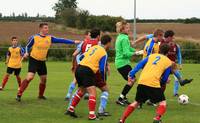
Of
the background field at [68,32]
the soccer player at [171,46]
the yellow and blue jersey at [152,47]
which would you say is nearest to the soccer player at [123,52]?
the yellow and blue jersey at [152,47]

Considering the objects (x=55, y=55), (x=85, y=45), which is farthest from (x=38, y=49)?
(x=55, y=55)

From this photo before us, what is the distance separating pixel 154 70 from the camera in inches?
416

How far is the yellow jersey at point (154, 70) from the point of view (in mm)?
10531

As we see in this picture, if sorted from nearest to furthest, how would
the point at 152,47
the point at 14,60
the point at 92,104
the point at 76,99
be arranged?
the point at 92,104 < the point at 76,99 < the point at 152,47 < the point at 14,60

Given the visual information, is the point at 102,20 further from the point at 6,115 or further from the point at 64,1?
the point at 6,115

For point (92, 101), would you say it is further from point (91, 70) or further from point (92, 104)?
point (91, 70)

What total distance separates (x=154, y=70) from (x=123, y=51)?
3064 millimetres

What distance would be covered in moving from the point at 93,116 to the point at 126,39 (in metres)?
2.90

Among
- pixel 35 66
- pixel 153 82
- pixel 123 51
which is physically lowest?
pixel 35 66

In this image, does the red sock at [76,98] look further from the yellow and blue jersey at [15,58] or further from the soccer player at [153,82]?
the yellow and blue jersey at [15,58]

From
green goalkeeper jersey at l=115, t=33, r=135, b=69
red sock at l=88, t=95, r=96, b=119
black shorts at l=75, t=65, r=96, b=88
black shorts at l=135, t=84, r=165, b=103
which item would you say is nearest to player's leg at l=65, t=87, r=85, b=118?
black shorts at l=75, t=65, r=96, b=88

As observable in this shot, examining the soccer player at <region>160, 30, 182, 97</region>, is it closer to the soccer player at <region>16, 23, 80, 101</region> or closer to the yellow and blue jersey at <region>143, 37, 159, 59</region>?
the yellow and blue jersey at <region>143, 37, 159, 59</region>

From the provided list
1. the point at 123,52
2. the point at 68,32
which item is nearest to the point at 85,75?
the point at 123,52

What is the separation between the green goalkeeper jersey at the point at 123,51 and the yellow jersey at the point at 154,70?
2.84 metres
